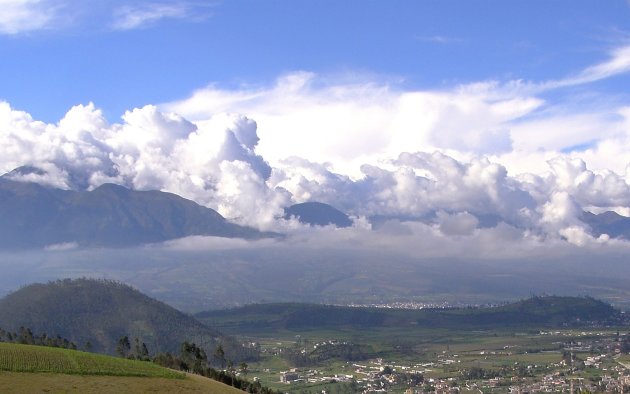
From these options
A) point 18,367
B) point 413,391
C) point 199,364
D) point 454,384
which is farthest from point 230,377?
point 454,384

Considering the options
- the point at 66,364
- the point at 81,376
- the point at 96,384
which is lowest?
the point at 96,384

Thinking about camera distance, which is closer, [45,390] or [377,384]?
[45,390]

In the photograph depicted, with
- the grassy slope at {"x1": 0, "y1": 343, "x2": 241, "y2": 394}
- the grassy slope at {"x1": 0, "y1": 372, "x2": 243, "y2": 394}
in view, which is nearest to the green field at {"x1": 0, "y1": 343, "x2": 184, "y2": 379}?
the grassy slope at {"x1": 0, "y1": 343, "x2": 241, "y2": 394}

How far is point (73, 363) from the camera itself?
332 feet

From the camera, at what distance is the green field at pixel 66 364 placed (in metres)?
95.1

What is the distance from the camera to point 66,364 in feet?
328

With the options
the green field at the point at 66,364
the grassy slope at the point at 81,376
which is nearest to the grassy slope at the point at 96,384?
the grassy slope at the point at 81,376

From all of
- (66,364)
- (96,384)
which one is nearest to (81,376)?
(96,384)

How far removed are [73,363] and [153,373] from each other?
10.5 metres

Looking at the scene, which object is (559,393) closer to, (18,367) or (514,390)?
(514,390)

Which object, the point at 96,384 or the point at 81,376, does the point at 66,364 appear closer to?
the point at 81,376

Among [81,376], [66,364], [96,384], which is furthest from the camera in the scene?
[66,364]

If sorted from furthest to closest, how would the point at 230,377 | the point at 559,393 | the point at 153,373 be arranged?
the point at 559,393 < the point at 230,377 < the point at 153,373

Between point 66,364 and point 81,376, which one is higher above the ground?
point 66,364
